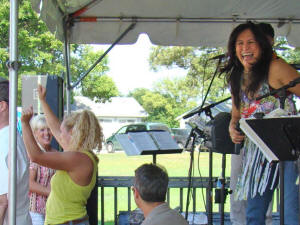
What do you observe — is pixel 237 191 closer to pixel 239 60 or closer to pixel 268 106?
pixel 268 106

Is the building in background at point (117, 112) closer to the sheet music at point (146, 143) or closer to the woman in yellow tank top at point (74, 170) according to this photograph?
the sheet music at point (146, 143)

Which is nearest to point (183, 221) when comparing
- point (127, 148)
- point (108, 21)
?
point (127, 148)

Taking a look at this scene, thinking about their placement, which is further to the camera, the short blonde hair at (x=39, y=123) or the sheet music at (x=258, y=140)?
the short blonde hair at (x=39, y=123)

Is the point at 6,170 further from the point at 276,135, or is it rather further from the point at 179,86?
the point at 179,86

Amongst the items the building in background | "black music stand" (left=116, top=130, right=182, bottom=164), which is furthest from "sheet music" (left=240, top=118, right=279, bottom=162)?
the building in background

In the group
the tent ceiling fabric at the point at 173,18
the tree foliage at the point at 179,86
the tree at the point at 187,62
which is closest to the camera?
the tent ceiling fabric at the point at 173,18

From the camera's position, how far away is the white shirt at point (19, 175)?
6.86 feet

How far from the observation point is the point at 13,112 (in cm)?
205

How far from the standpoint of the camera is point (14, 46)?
2070mm

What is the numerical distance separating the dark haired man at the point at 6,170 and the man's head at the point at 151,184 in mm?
671

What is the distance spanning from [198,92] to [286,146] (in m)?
31.7

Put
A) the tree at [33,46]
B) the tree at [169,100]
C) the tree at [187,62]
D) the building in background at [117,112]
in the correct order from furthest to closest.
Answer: the building in background at [117,112]
the tree at [169,100]
the tree at [187,62]
the tree at [33,46]

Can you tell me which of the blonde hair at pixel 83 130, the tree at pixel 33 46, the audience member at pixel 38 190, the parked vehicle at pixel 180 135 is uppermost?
the tree at pixel 33 46

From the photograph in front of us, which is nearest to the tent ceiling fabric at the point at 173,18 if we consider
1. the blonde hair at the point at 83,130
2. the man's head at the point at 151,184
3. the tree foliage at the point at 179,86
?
the blonde hair at the point at 83,130
